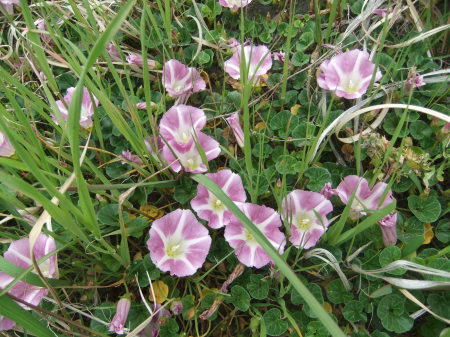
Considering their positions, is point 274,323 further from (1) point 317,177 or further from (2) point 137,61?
(2) point 137,61

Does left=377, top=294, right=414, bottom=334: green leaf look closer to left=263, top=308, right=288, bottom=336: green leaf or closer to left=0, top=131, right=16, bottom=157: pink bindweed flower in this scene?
left=263, top=308, right=288, bottom=336: green leaf

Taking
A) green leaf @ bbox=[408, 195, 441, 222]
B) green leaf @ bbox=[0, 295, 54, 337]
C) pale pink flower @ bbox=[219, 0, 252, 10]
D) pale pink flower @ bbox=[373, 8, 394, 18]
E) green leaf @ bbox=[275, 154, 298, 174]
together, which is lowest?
green leaf @ bbox=[408, 195, 441, 222]

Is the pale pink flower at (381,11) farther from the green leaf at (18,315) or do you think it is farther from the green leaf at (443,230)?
the green leaf at (18,315)

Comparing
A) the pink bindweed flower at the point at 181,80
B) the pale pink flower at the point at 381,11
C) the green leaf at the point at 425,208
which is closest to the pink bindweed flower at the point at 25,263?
the pink bindweed flower at the point at 181,80

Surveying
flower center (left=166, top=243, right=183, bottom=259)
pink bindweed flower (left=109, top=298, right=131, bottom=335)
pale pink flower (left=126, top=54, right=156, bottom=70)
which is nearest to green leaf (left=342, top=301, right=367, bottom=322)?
flower center (left=166, top=243, right=183, bottom=259)

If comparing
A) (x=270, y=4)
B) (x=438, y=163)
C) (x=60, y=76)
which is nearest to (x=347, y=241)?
(x=438, y=163)

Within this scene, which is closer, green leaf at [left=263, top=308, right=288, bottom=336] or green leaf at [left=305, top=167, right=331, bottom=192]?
green leaf at [left=263, top=308, right=288, bottom=336]
